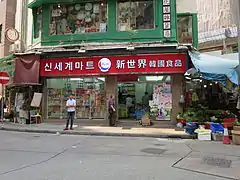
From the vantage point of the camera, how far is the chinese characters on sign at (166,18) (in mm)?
15898

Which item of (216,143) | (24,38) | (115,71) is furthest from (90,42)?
(216,143)

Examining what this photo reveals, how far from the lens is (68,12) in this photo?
17.6 metres

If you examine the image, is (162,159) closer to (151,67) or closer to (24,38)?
(151,67)

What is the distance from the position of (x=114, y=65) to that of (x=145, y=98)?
266 cm

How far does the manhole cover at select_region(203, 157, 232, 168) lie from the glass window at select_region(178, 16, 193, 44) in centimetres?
1131

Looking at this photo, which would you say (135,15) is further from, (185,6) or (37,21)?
(37,21)

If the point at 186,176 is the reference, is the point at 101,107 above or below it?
above

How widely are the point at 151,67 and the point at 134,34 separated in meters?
2.22

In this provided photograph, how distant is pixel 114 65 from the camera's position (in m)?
16.0

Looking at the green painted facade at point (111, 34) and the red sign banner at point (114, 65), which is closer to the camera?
the red sign banner at point (114, 65)

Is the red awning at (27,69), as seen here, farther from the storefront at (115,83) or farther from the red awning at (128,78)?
the red awning at (128,78)

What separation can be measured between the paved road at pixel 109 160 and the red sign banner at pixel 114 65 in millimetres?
5569

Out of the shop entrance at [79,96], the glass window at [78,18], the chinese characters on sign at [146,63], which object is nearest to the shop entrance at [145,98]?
the chinese characters on sign at [146,63]

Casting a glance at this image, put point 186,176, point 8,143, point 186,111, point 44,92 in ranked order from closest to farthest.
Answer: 1. point 186,176
2. point 8,143
3. point 186,111
4. point 44,92
